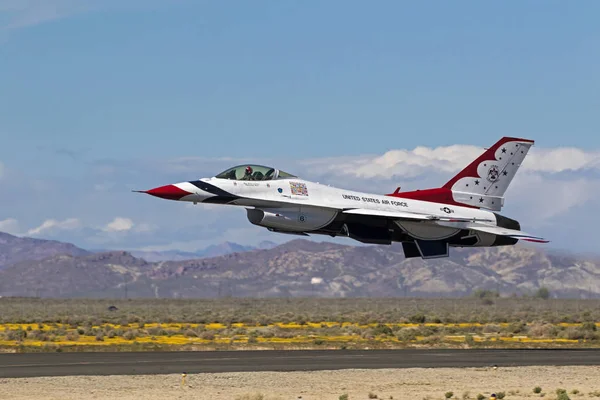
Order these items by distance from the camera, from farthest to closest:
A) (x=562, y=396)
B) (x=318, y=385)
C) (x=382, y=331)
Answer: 1. (x=382, y=331)
2. (x=318, y=385)
3. (x=562, y=396)

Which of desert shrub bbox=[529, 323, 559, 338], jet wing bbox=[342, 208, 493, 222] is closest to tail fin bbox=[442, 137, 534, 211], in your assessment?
jet wing bbox=[342, 208, 493, 222]

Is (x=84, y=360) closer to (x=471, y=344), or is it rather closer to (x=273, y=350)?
Result: (x=273, y=350)

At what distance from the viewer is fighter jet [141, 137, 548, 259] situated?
34.0m

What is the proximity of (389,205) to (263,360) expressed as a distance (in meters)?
7.23

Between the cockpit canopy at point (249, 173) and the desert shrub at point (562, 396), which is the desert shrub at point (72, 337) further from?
the desert shrub at point (562, 396)

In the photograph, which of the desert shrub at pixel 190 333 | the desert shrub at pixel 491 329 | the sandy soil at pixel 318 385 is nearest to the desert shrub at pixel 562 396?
the sandy soil at pixel 318 385

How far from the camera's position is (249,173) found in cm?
3425

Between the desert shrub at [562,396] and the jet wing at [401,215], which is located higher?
the jet wing at [401,215]

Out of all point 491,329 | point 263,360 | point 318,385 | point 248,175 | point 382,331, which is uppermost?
point 248,175

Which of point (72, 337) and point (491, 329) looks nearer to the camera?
point (72, 337)

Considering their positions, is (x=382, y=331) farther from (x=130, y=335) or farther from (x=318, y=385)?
(x=318, y=385)

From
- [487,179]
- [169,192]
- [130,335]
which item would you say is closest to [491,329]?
[487,179]

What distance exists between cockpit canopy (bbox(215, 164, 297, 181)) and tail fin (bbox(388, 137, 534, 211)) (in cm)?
696

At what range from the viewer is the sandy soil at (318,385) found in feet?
84.1
